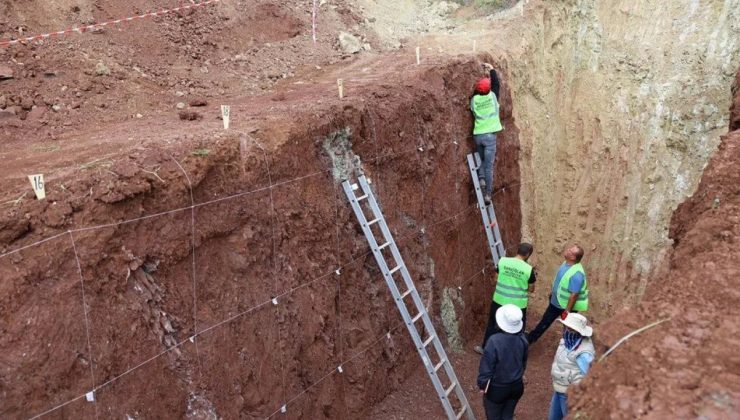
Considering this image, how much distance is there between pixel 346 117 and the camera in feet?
23.0

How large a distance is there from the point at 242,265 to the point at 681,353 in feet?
13.4

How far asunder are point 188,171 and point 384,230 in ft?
8.97

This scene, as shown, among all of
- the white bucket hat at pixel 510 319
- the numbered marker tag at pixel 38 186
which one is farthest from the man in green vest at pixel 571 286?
the numbered marker tag at pixel 38 186

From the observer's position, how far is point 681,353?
10.2 ft

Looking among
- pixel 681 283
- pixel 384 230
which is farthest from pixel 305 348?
pixel 681 283

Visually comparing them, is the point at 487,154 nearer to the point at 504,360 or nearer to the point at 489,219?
the point at 489,219

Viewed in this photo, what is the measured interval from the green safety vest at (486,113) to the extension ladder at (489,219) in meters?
0.53

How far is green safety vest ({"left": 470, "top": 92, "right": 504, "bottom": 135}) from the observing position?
365 inches

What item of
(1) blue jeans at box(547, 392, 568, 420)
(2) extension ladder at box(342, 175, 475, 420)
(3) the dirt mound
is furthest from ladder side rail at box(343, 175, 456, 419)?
(3) the dirt mound

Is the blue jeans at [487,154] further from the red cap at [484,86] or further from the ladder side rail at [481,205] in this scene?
the red cap at [484,86]

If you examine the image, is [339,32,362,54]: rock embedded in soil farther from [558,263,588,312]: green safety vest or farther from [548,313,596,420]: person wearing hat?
[548,313,596,420]: person wearing hat

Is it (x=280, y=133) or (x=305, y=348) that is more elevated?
(x=280, y=133)

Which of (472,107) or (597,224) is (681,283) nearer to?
(472,107)

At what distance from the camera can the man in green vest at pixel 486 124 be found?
9.24m
